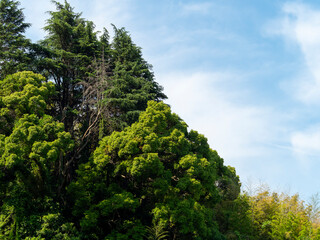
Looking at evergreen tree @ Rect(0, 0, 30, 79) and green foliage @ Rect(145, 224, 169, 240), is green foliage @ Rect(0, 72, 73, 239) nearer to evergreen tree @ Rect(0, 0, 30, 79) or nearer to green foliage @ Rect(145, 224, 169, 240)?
evergreen tree @ Rect(0, 0, 30, 79)

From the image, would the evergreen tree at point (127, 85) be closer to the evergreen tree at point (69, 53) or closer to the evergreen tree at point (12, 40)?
the evergreen tree at point (69, 53)

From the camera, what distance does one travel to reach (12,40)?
18469 mm

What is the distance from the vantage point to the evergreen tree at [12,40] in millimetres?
17516

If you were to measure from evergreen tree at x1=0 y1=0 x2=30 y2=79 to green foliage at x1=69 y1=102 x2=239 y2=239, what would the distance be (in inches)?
308

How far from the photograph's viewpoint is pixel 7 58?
699 inches

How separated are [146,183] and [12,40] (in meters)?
12.7

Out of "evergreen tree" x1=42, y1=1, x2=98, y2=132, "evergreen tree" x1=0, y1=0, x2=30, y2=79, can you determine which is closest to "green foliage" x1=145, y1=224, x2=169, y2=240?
"evergreen tree" x1=42, y1=1, x2=98, y2=132

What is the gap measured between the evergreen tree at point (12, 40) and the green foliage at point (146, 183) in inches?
308

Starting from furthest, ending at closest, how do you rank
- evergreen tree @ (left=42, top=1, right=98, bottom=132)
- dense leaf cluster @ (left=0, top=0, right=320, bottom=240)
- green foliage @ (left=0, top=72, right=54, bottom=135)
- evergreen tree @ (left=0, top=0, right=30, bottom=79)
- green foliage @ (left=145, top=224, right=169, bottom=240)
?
evergreen tree @ (left=42, top=1, right=98, bottom=132), evergreen tree @ (left=0, top=0, right=30, bottom=79), green foliage @ (left=0, top=72, right=54, bottom=135), green foliage @ (left=145, top=224, right=169, bottom=240), dense leaf cluster @ (left=0, top=0, right=320, bottom=240)

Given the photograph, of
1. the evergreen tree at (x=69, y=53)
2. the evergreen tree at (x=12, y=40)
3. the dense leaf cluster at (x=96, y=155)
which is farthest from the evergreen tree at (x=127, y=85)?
the evergreen tree at (x=12, y=40)

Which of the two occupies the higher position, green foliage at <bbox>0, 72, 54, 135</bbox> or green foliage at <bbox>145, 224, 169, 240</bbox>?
green foliage at <bbox>0, 72, 54, 135</bbox>

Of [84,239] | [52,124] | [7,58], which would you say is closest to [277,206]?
[84,239]

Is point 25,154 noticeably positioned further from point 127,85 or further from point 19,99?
point 127,85

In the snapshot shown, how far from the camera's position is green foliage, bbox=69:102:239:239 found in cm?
1454
